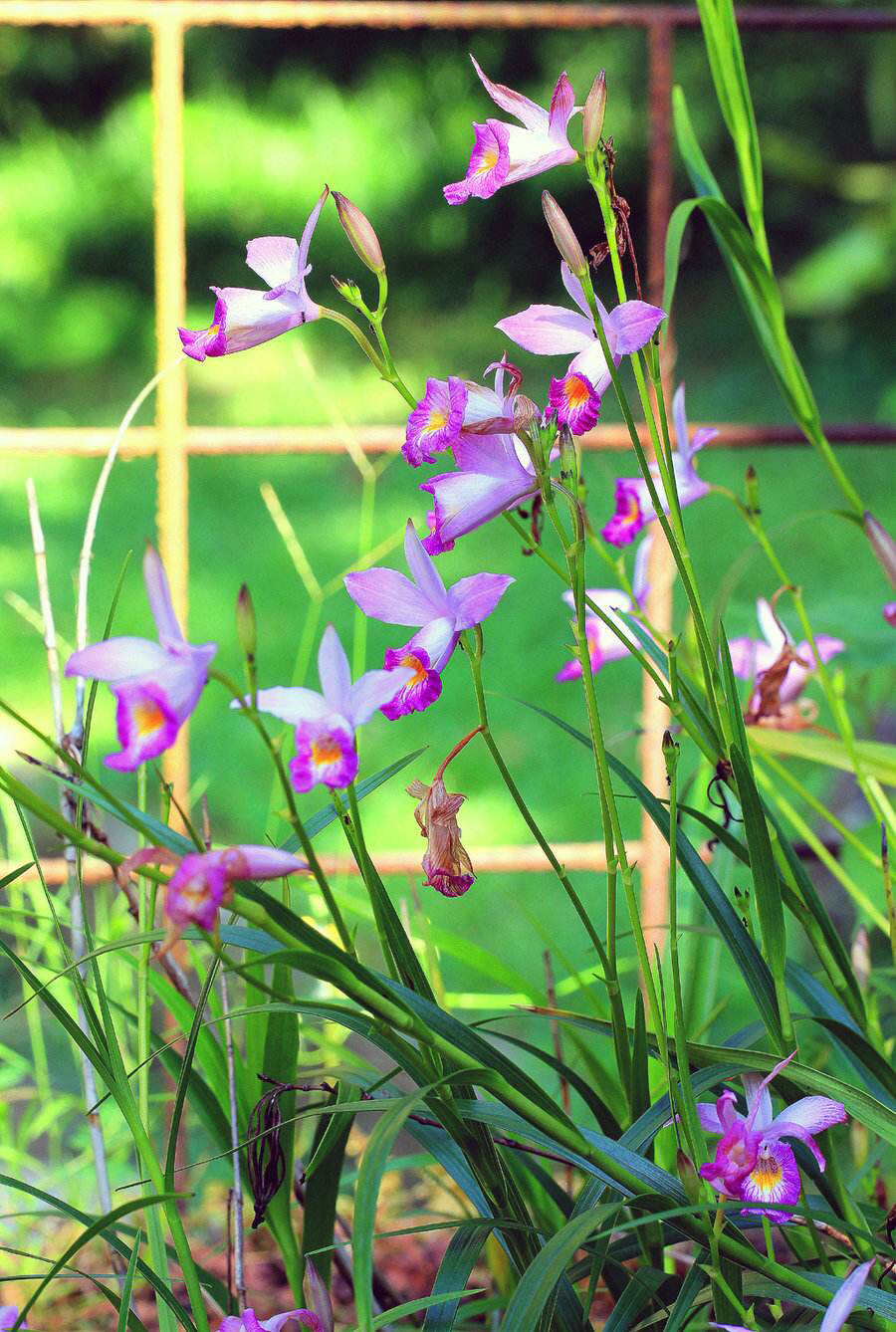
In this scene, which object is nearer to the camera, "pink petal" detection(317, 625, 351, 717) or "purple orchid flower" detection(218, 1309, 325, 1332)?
"pink petal" detection(317, 625, 351, 717)

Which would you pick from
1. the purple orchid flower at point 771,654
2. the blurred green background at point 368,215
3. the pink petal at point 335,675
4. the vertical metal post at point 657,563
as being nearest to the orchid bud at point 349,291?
the pink petal at point 335,675

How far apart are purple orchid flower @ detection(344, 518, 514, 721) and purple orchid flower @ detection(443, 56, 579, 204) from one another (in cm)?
13

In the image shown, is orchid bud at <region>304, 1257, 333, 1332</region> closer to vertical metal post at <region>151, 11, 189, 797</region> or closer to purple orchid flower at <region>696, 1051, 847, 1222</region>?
purple orchid flower at <region>696, 1051, 847, 1222</region>

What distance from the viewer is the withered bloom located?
50cm

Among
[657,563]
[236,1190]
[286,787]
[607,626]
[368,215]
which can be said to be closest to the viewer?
[286,787]

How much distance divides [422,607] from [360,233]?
14cm

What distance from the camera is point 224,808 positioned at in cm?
235

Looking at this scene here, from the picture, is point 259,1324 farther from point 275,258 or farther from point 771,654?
point 771,654

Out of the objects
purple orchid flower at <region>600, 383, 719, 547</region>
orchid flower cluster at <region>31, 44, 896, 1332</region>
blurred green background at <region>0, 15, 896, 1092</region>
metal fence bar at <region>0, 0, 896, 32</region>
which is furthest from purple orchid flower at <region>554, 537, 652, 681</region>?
blurred green background at <region>0, 15, 896, 1092</region>

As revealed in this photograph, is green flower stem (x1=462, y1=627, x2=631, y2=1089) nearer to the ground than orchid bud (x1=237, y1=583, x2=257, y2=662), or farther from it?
nearer to the ground

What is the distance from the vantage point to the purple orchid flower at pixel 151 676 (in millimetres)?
386

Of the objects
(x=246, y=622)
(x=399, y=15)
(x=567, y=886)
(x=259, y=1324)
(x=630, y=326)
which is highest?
(x=399, y=15)

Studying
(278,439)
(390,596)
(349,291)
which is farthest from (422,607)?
(278,439)

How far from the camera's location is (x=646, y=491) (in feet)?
2.27
